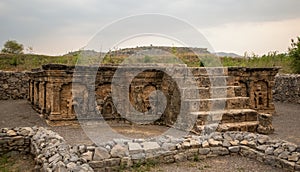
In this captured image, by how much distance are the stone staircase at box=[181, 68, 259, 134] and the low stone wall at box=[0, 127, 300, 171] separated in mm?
1500

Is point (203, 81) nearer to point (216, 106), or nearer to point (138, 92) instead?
point (216, 106)

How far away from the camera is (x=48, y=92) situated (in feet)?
33.0

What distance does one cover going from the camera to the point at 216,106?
28.1ft

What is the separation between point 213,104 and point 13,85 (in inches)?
536

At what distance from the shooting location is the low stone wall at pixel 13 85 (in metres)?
17.7

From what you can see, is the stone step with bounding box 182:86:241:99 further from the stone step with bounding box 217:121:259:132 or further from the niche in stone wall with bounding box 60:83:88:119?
the niche in stone wall with bounding box 60:83:88:119

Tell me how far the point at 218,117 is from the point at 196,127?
25.2 inches

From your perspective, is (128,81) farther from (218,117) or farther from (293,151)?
(293,151)

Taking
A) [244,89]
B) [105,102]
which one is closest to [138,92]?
[105,102]

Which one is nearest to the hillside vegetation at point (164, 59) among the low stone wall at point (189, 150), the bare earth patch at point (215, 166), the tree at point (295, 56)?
the tree at point (295, 56)

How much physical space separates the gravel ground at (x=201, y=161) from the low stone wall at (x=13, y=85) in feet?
14.7

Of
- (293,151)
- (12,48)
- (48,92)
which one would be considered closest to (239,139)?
(293,151)

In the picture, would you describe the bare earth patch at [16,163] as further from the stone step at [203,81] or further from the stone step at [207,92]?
the stone step at [203,81]

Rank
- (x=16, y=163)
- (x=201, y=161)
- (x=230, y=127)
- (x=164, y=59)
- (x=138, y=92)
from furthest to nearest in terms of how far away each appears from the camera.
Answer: (x=164, y=59) → (x=138, y=92) → (x=230, y=127) → (x=16, y=163) → (x=201, y=161)
